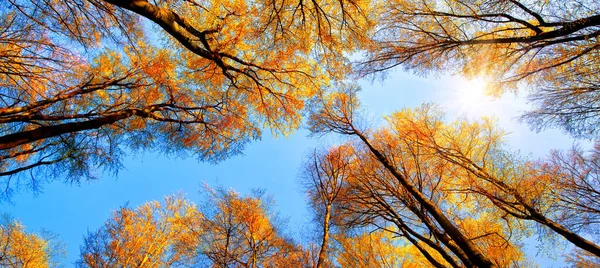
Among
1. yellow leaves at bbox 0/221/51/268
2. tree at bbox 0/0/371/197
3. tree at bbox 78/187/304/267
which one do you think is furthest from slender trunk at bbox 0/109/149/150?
yellow leaves at bbox 0/221/51/268

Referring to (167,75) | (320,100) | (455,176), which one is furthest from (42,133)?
(455,176)

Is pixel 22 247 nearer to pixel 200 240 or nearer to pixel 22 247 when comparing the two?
pixel 22 247

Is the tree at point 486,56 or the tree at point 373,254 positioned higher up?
the tree at point 486,56

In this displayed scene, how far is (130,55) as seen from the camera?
764 centimetres

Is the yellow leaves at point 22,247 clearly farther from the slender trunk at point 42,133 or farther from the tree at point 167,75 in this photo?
the slender trunk at point 42,133

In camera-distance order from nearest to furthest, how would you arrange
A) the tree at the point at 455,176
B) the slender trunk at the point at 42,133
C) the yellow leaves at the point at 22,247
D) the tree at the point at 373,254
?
1. the slender trunk at the point at 42,133
2. the tree at the point at 455,176
3. the tree at the point at 373,254
4. the yellow leaves at the point at 22,247

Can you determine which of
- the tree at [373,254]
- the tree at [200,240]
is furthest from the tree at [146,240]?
the tree at [373,254]

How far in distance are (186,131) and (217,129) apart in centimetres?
91

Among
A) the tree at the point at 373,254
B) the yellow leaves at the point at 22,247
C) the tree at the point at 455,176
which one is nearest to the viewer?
the tree at the point at 455,176

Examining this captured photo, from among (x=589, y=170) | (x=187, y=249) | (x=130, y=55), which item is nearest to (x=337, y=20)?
(x=130, y=55)

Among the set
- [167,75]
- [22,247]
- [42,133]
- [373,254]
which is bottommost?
[42,133]

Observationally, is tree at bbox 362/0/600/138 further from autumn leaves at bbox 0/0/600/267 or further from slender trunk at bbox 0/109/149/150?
slender trunk at bbox 0/109/149/150

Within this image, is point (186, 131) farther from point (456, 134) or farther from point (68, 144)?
point (456, 134)

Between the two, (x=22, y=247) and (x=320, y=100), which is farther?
(x=22, y=247)
